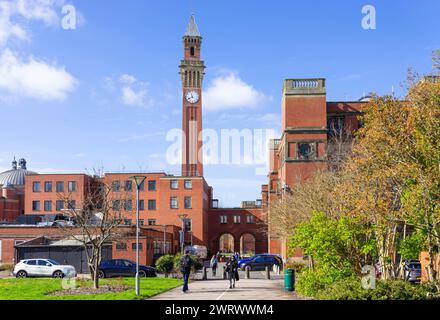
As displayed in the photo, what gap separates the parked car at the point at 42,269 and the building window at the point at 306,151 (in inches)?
1048

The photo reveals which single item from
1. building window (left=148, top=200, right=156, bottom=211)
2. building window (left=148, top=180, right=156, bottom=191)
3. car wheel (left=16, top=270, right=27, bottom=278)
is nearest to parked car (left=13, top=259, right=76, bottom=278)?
car wheel (left=16, top=270, right=27, bottom=278)

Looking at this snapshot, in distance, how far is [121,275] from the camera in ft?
126

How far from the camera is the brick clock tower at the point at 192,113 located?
9706 cm

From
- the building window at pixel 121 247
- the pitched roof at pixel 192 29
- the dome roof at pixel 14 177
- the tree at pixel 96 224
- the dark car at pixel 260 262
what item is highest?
the pitched roof at pixel 192 29

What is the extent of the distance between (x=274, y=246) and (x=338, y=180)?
42738mm

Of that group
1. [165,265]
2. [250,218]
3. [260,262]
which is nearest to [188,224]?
[250,218]

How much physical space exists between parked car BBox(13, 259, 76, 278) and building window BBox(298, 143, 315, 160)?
2662cm

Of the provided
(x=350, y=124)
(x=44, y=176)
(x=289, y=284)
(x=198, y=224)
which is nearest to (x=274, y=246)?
(x=198, y=224)

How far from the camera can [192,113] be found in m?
98.5

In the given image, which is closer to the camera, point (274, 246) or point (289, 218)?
point (289, 218)

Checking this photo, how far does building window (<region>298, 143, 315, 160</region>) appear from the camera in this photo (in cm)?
5766

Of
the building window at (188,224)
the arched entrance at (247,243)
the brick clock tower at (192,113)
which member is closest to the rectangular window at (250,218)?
the brick clock tower at (192,113)

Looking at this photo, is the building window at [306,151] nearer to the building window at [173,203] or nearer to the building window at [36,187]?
the building window at [173,203]
